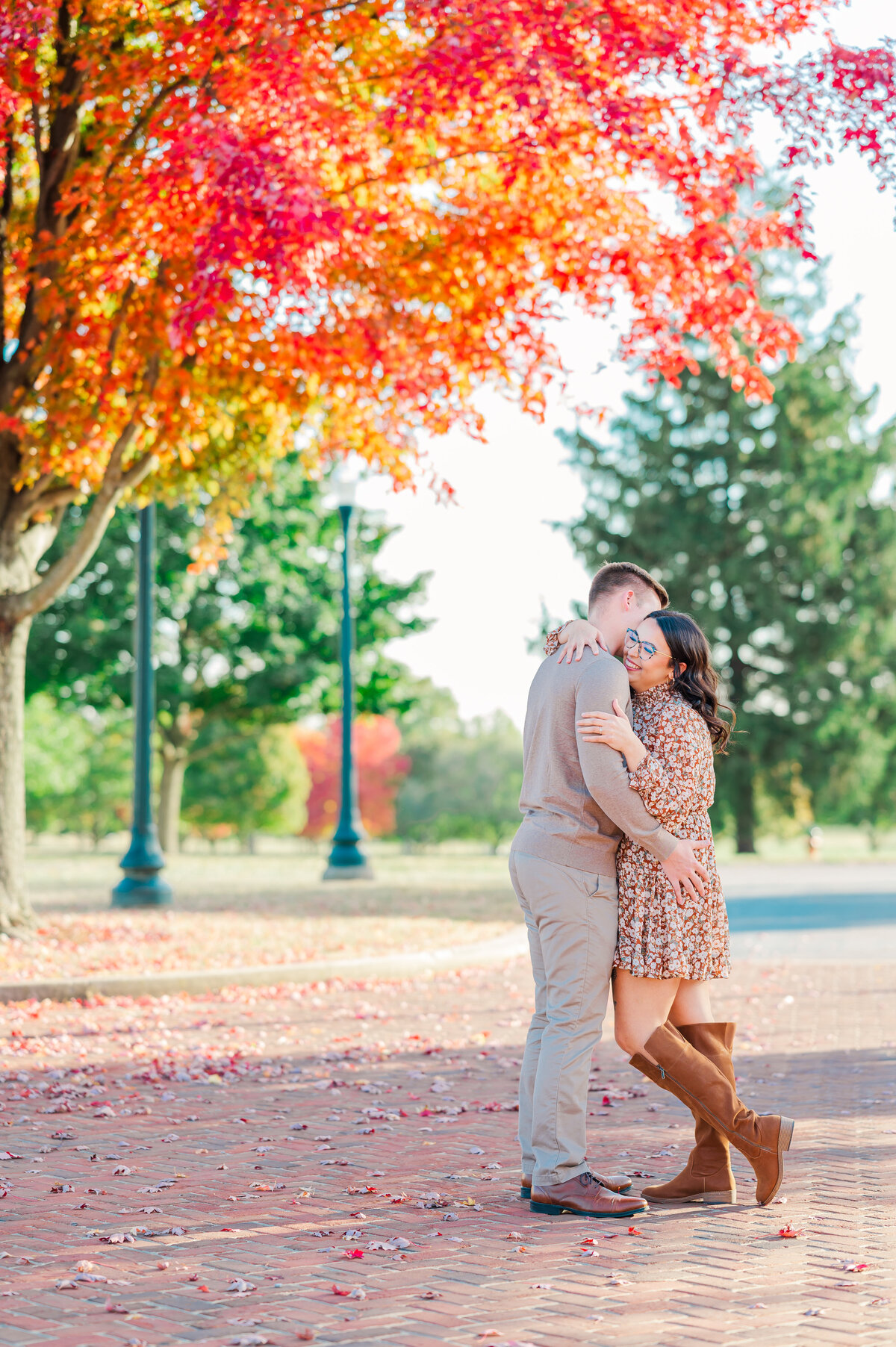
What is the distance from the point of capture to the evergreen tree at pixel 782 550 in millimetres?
38375

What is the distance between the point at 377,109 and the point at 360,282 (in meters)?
1.39

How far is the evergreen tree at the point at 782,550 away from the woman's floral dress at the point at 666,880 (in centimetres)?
3327

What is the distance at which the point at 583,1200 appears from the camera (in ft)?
15.4

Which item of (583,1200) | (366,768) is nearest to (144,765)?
(583,1200)

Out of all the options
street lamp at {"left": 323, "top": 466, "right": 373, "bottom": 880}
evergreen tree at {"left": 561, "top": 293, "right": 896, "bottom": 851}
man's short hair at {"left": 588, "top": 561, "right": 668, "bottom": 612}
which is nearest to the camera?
man's short hair at {"left": 588, "top": 561, "right": 668, "bottom": 612}

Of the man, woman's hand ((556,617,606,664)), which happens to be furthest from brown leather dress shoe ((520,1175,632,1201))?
woman's hand ((556,617,606,664))

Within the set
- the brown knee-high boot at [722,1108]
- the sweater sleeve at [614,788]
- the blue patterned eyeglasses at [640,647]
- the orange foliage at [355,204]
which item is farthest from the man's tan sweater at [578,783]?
the orange foliage at [355,204]

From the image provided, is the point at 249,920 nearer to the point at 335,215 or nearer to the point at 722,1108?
the point at 335,215

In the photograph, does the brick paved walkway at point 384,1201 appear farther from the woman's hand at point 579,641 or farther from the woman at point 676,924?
the woman's hand at point 579,641

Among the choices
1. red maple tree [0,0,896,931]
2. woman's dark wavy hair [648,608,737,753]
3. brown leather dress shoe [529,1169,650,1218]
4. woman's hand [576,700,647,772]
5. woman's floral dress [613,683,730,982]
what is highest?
red maple tree [0,0,896,931]

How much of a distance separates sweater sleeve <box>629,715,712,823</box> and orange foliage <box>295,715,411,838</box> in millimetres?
52307

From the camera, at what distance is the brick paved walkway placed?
368 centimetres

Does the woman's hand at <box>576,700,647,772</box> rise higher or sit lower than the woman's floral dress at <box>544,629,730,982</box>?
higher

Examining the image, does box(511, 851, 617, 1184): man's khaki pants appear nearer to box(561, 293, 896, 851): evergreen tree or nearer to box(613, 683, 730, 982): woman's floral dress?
box(613, 683, 730, 982): woman's floral dress
